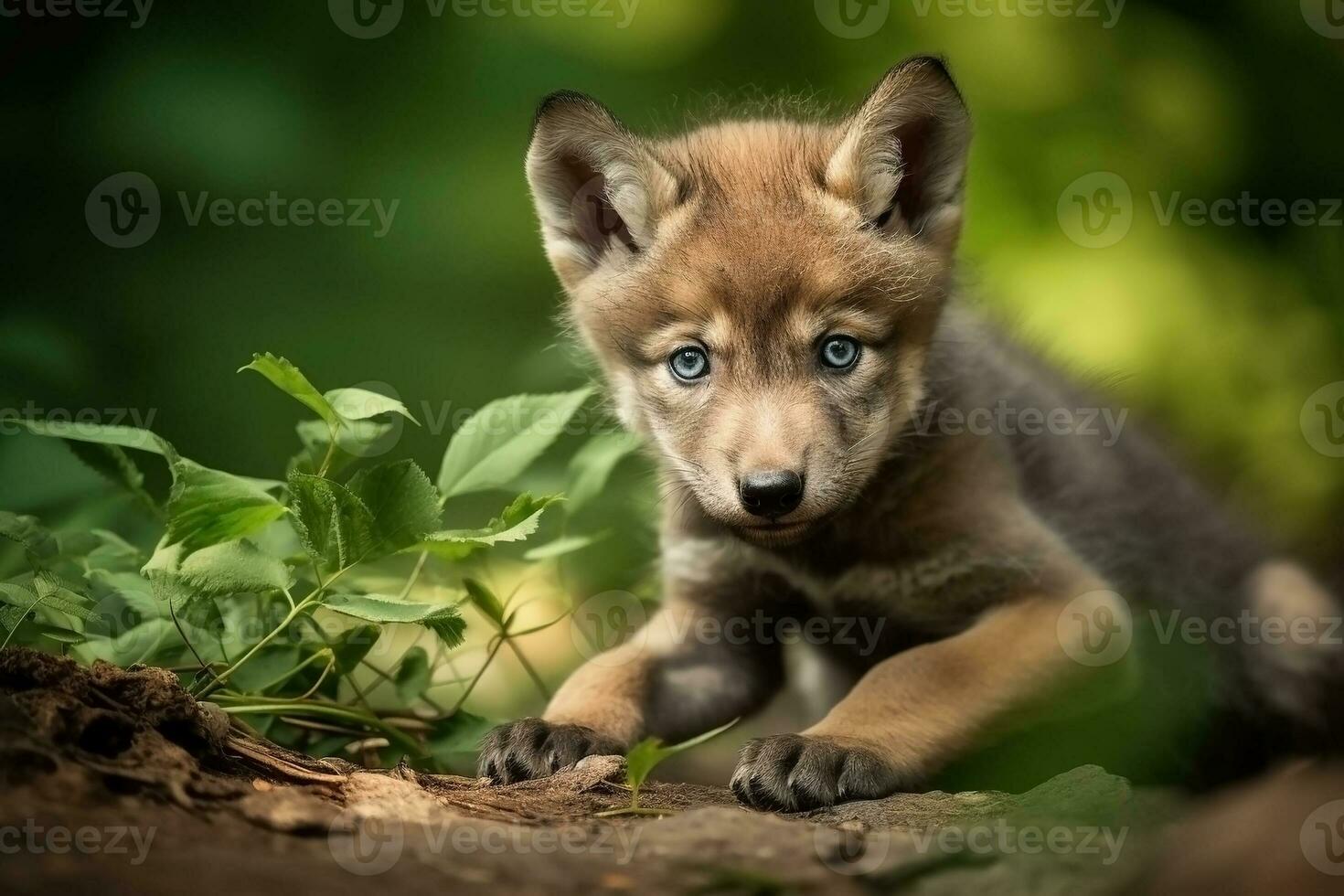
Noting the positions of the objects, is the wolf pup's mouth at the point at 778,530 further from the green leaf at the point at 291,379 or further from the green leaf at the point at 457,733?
the green leaf at the point at 291,379

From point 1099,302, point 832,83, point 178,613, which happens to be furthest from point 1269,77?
point 178,613

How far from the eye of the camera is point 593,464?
3.58 metres

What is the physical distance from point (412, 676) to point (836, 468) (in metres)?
1.26

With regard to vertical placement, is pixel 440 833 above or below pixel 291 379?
below

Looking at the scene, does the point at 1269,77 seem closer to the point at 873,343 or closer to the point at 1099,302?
the point at 1099,302

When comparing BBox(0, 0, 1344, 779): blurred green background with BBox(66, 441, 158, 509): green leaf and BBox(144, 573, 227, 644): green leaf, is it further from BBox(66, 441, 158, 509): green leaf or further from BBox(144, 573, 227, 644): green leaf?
BBox(144, 573, 227, 644): green leaf

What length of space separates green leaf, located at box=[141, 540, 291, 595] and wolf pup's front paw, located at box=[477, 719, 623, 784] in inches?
26.0

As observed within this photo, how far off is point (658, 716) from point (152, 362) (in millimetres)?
2667

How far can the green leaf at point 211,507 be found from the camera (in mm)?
2561

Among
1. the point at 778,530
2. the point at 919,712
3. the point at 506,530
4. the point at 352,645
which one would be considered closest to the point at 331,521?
the point at 506,530

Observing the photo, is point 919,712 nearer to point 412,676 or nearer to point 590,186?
point 412,676

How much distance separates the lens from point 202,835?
6.05ft

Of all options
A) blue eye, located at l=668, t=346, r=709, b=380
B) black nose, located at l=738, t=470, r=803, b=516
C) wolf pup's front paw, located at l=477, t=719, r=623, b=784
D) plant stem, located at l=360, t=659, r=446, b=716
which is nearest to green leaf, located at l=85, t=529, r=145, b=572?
plant stem, located at l=360, t=659, r=446, b=716

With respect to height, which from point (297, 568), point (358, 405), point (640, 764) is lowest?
point (640, 764)
